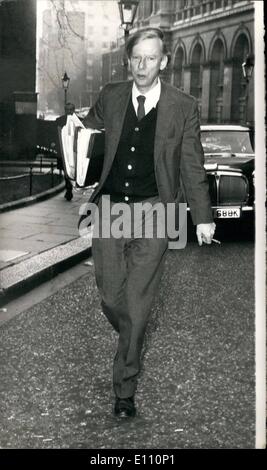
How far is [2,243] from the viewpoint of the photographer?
8.47 metres

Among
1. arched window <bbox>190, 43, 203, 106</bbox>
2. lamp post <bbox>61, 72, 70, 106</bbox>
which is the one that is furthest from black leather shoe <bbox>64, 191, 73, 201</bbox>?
arched window <bbox>190, 43, 203, 106</bbox>

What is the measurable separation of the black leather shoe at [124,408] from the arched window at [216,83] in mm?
33175

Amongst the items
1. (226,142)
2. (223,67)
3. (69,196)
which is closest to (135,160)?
(226,142)

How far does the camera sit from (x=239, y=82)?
35781mm

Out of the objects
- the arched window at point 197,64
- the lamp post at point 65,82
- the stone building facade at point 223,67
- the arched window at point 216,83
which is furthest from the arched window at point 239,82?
the lamp post at point 65,82

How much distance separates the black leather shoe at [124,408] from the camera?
3.71 meters

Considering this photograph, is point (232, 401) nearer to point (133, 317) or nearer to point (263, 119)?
point (133, 317)

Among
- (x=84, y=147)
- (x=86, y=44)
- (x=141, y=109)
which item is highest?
(x=86, y=44)

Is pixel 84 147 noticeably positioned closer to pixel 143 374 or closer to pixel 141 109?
pixel 141 109

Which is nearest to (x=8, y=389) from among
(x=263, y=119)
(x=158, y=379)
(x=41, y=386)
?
(x=41, y=386)

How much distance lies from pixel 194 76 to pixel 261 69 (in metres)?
32.1

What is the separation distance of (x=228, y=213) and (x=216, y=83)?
94.4ft

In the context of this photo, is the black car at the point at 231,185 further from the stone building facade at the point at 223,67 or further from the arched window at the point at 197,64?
the arched window at the point at 197,64

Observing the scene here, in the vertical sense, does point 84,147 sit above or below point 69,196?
below
